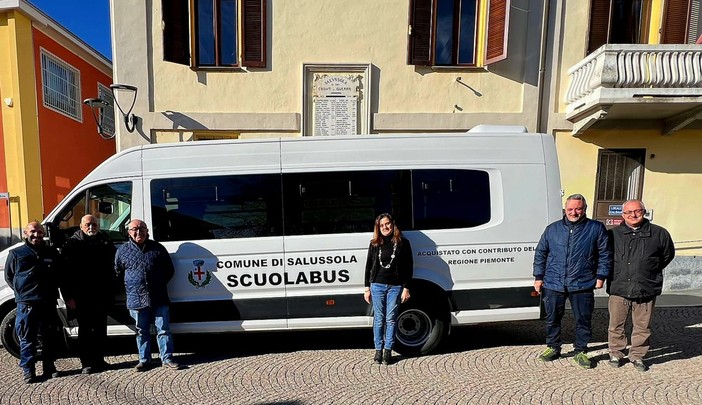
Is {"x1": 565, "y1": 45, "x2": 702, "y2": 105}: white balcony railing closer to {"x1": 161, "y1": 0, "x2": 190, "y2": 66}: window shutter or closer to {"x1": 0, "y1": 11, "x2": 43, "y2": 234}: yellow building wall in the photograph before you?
{"x1": 161, "y1": 0, "x2": 190, "y2": 66}: window shutter

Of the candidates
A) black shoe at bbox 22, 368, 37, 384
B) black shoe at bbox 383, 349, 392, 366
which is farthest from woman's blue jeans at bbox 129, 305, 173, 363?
black shoe at bbox 383, 349, 392, 366

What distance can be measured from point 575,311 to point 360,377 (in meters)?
2.32

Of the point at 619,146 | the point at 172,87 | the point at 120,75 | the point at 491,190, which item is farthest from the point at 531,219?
the point at 120,75

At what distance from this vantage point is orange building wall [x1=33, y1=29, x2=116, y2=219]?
9.75 metres

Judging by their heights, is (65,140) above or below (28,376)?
above

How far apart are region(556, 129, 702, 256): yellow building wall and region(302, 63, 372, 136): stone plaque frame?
12.9 ft

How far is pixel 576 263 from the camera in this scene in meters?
3.83

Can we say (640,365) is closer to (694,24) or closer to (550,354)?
(550,354)

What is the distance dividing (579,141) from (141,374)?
8121mm

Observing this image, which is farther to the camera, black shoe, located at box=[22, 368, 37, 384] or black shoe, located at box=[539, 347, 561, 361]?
black shoe, located at box=[539, 347, 561, 361]

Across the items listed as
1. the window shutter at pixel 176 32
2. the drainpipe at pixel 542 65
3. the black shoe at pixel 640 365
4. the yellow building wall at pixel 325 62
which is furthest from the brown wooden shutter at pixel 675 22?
the window shutter at pixel 176 32

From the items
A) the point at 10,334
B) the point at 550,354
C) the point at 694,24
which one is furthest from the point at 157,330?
the point at 694,24

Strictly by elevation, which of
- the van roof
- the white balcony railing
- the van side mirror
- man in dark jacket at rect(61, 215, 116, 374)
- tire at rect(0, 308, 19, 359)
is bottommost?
tire at rect(0, 308, 19, 359)

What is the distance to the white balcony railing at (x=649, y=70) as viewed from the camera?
6.50 m
